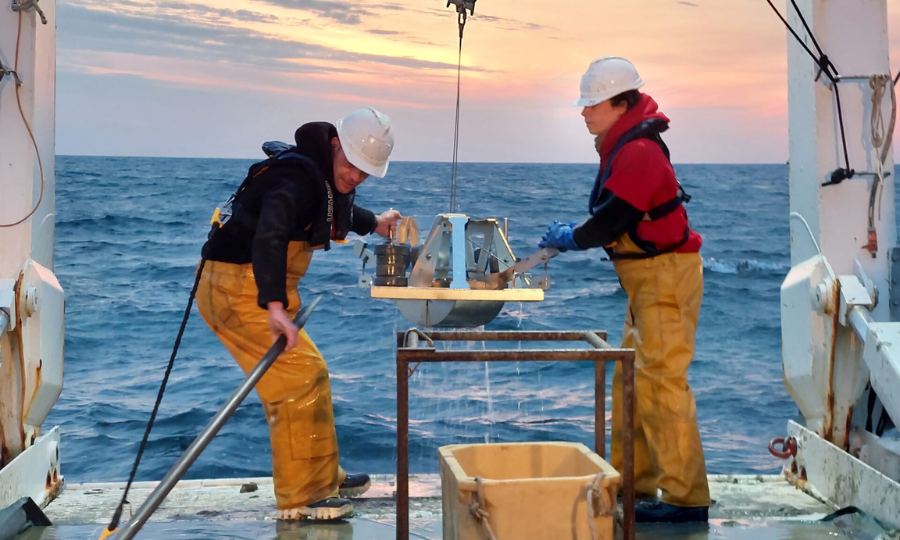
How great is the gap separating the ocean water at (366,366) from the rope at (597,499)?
2798 millimetres

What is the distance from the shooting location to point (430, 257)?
15.9 ft

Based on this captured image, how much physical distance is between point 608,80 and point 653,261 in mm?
761

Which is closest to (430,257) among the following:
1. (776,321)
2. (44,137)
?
(44,137)

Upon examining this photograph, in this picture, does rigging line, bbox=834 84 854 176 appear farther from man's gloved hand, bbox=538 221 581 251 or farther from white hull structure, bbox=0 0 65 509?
white hull structure, bbox=0 0 65 509

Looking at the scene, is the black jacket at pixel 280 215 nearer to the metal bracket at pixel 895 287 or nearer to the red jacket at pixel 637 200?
the red jacket at pixel 637 200

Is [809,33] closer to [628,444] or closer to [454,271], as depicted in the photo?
[454,271]

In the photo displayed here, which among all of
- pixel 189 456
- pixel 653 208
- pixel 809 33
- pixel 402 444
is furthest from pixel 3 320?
pixel 809 33

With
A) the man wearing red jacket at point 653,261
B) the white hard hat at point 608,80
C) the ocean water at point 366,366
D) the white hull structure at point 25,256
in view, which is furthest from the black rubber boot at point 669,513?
the white hull structure at point 25,256

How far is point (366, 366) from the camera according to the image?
10492 millimetres

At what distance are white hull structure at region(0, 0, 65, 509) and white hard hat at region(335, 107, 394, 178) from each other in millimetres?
A: 1502

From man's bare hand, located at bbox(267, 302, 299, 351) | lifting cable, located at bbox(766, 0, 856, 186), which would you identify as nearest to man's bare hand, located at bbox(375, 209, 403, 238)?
man's bare hand, located at bbox(267, 302, 299, 351)

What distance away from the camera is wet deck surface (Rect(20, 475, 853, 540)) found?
358 centimetres

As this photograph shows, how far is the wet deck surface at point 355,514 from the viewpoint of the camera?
11.7ft

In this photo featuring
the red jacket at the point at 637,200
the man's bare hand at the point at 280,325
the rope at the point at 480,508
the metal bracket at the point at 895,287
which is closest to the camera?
the rope at the point at 480,508
